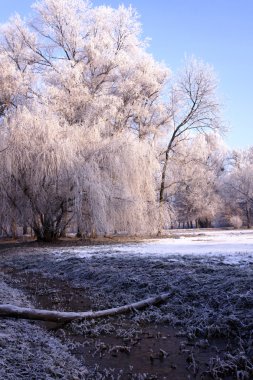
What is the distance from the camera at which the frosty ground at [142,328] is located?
4.44 m

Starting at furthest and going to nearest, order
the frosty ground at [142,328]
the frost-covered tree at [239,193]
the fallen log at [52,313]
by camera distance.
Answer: the frost-covered tree at [239,193] < the fallen log at [52,313] < the frosty ground at [142,328]

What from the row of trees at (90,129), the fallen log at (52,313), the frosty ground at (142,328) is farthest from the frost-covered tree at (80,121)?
the fallen log at (52,313)

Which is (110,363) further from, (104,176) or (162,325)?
(104,176)

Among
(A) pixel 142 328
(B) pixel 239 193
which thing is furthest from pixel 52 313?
(B) pixel 239 193

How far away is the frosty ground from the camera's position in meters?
4.44

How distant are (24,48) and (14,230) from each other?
13.2 meters

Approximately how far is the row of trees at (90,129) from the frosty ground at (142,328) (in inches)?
354

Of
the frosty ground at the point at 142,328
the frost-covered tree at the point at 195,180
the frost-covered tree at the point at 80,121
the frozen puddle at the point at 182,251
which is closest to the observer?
the frosty ground at the point at 142,328

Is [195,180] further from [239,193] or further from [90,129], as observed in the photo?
[239,193]

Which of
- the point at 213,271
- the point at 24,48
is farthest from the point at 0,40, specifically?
the point at 213,271

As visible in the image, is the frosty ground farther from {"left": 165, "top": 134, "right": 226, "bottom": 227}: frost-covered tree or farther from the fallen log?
{"left": 165, "top": 134, "right": 226, "bottom": 227}: frost-covered tree

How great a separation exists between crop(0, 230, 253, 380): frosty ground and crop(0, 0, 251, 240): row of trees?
354 inches

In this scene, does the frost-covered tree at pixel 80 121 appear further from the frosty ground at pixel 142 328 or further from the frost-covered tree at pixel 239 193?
the frost-covered tree at pixel 239 193

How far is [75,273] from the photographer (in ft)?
33.0
